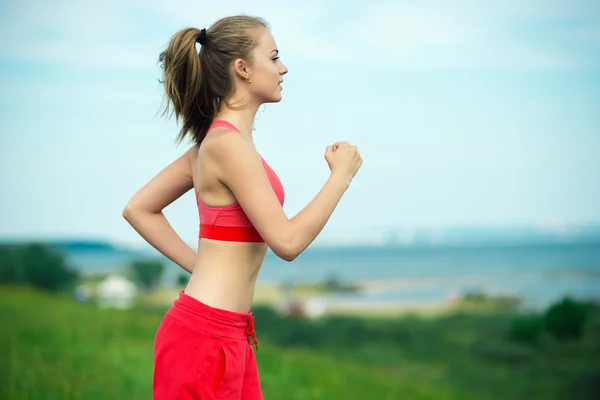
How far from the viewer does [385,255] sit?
2055 inches

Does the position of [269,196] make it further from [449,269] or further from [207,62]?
[449,269]

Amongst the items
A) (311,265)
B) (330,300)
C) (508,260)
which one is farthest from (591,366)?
(508,260)

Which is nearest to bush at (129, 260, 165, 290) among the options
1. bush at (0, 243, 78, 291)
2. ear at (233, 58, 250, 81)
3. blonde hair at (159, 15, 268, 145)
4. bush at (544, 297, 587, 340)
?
bush at (0, 243, 78, 291)

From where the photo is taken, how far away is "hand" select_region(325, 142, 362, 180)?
2172 millimetres

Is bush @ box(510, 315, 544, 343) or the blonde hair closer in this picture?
the blonde hair

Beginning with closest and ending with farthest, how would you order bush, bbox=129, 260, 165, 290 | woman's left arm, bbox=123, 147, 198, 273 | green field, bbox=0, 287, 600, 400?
woman's left arm, bbox=123, 147, 198, 273, green field, bbox=0, 287, 600, 400, bush, bbox=129, 260, 165, 290

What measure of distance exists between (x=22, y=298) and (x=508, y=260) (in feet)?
144

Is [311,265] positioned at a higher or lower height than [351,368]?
higher

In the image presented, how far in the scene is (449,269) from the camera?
151ft

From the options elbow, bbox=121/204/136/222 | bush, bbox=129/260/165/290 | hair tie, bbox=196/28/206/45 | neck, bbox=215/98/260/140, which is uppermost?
bush, bbox=129/260/165/290

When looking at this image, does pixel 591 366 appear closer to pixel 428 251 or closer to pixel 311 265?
pixel 311 265

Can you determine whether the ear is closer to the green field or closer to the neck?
the neck

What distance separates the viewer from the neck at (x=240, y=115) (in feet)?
7.49

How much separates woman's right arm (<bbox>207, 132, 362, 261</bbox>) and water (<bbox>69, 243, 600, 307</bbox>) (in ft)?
100
